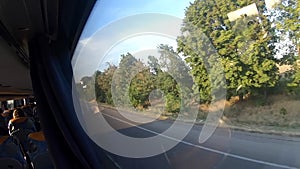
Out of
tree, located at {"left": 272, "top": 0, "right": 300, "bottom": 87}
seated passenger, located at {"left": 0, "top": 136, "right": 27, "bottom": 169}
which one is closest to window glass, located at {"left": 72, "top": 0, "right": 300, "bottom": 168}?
tree, located at {"left": 272, "top": 0, "right": 300, "bottom": 87}

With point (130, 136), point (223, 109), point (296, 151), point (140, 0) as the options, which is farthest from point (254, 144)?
point (130, 136)

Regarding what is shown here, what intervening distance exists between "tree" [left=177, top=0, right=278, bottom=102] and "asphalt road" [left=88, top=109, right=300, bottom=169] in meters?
0.44

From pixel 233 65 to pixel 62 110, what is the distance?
1.35 metres

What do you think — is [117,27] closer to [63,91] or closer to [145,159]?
[63,91]

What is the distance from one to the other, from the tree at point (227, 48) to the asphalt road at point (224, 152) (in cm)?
44

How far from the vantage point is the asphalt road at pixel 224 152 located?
2439 mm

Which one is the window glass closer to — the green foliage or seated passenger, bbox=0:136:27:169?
the green foliage

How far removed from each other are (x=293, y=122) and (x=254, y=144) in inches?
34.5

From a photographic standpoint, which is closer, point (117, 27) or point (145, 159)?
point (117, 27)


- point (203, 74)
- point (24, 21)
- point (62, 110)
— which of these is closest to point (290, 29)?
point (203, 74)

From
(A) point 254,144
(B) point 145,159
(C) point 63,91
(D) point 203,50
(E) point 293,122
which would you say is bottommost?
(B) point 145,159

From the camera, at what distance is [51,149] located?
2.74 meters

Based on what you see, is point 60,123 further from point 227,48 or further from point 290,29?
point 290,29

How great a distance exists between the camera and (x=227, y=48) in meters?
2.67
